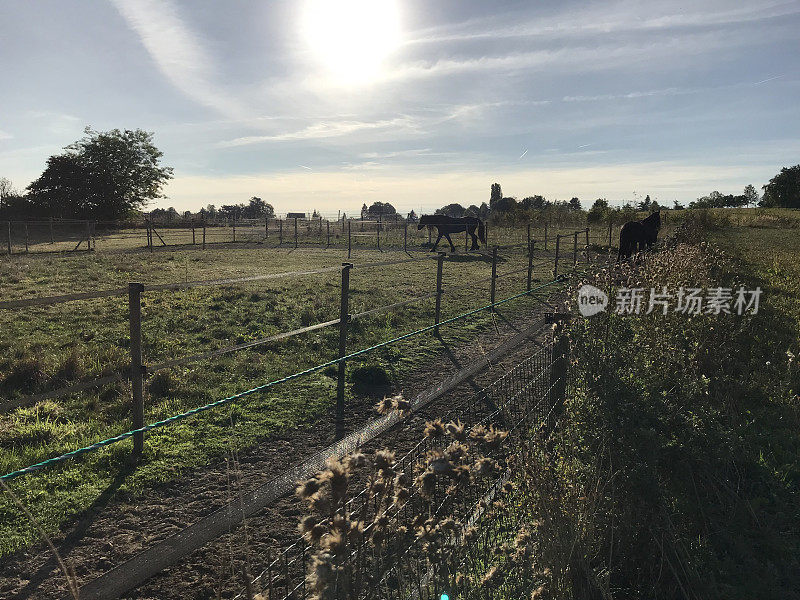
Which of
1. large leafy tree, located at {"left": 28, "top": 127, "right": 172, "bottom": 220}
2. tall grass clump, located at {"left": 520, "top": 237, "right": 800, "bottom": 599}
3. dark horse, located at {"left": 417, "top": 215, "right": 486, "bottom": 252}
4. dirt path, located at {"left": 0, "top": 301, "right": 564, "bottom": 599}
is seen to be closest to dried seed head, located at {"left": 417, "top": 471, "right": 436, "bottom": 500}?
dirt path, located at {"left": 0, "top": 301, "right": 564, "bottom": 599}

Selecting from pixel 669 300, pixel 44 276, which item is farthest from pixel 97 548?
pixel 44 276

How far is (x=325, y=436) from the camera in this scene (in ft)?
14.0

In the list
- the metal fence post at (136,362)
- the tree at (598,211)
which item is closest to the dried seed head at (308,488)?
the metal fence post at (136,362)

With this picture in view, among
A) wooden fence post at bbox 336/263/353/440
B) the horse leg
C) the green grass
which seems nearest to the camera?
the green grass

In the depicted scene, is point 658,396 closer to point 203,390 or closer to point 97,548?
point 97,548

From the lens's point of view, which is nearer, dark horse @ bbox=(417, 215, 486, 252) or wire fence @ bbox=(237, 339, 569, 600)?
wire fence @ bbox=(237, 339, 569, 600)

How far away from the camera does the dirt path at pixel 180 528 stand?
2527mm

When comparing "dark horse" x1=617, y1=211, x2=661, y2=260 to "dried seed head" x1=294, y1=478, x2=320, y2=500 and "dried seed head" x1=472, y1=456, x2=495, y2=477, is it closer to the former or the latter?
"dried seed head" x1=472, y1=456, x2=495, y2=477

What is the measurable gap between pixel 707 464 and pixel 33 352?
22.0 feet

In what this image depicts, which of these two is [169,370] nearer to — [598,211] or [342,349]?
[342,349]

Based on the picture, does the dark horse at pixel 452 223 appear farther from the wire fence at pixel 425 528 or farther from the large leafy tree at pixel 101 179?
the large leafy tree at pixel 101 179

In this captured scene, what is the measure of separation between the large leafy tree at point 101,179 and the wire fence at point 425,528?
47154mm

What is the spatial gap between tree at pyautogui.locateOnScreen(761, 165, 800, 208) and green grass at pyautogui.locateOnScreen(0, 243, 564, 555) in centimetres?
7144

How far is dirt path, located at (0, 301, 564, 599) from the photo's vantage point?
2.53 meters
